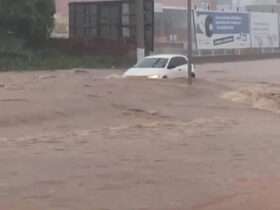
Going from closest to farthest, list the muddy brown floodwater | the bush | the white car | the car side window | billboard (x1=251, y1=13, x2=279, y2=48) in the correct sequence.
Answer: the muddy brown floodwater → the white car → the car side window → the bush → billboard (x1=251, y1=13, x2=279, y2=48)

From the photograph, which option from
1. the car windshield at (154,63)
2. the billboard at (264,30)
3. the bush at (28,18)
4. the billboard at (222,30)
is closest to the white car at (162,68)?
the car windshield at (154,63)

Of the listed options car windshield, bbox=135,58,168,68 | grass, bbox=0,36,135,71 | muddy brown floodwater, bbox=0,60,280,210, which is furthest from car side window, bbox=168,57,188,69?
grass, bbox=0,36,135,71

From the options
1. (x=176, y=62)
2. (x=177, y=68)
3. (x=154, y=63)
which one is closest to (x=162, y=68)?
(x=154, y=63)

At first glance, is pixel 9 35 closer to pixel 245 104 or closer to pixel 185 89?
pixel 185 89

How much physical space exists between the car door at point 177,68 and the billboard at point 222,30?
30932mm

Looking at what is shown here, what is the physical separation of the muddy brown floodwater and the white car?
7628 mm

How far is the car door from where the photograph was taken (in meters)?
41.5

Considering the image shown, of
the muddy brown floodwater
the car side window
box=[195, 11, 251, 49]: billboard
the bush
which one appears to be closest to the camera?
the muddy brown floodwater

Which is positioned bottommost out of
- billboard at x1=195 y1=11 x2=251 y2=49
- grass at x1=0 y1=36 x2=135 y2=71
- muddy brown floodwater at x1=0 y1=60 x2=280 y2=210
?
muddy brown floodwater at x1=0 y1=60 x2=280 y2=210

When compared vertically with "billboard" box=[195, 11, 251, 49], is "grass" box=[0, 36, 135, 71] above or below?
below

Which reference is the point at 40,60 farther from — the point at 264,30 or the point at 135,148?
the point at 135,148

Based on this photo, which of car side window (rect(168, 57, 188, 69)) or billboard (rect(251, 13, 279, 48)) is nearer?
car side window (rect(168, 57, 188, 69))

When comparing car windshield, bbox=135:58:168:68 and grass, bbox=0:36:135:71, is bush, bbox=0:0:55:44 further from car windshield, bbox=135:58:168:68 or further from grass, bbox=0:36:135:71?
car windshield, bbox=135:58:168:68

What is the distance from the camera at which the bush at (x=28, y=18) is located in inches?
2406
